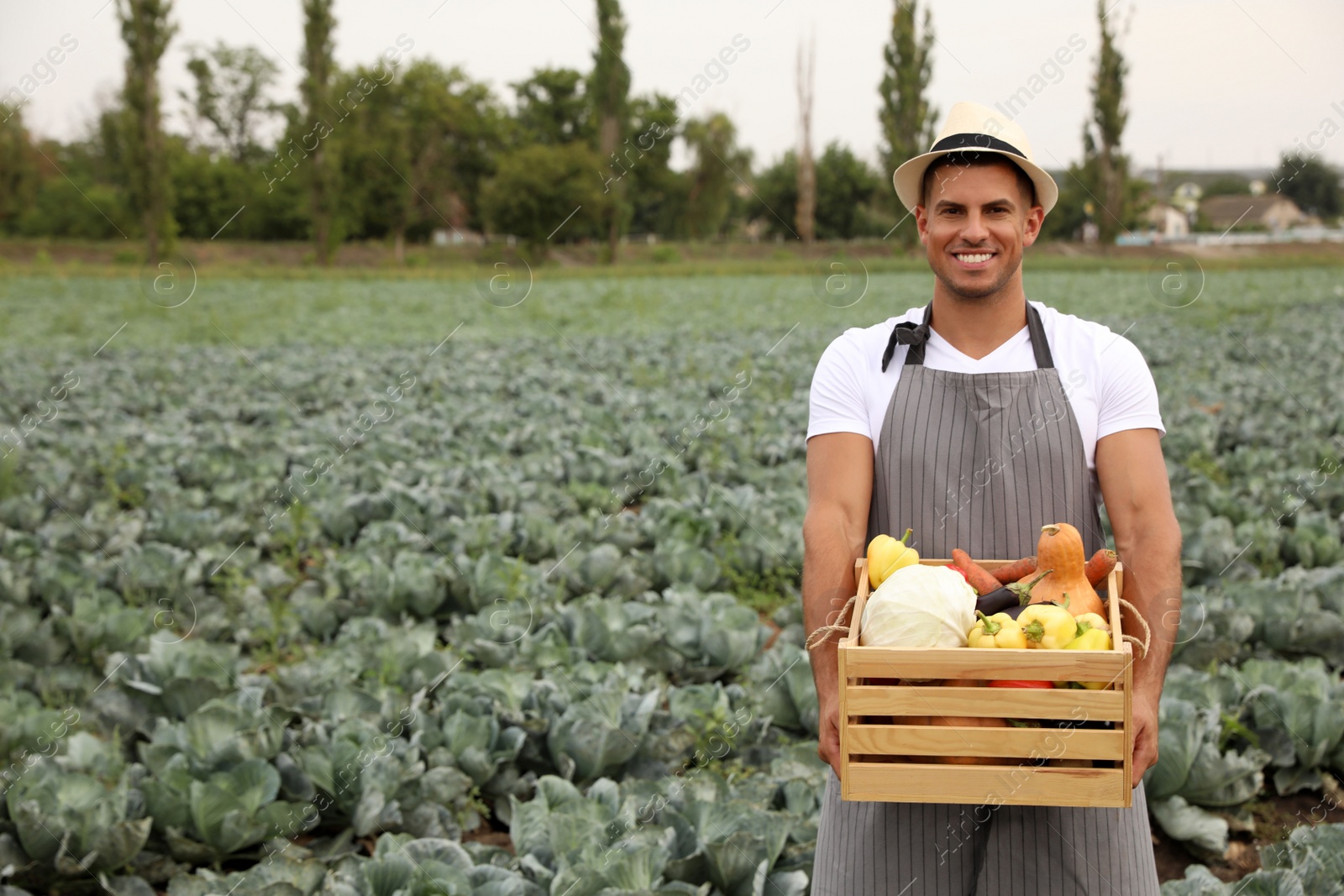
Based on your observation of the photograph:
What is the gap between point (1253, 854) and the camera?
3527mm

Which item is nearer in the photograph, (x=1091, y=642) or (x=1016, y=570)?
(x=1091, y=642)

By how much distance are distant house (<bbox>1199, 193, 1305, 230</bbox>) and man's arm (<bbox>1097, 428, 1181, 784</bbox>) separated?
84.8 meters

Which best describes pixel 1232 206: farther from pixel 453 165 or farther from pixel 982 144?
pixel 982 144

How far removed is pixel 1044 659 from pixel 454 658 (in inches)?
131

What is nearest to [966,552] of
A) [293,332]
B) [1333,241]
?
[293,332]

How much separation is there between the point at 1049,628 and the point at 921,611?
7.8 inches

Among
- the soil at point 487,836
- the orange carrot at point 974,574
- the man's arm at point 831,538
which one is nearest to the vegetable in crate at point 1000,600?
the orange carrot at point 974,574

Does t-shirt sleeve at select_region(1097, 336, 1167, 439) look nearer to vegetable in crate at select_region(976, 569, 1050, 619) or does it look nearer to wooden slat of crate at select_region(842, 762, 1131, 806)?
vegetable in crate at select_region(976, 569, 1050, 619)

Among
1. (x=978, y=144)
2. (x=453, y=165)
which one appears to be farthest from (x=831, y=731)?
(x=453, y=165)

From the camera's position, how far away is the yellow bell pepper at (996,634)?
5.51ft

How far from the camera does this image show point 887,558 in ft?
6.06

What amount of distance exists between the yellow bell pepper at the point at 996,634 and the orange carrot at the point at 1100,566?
23 cm

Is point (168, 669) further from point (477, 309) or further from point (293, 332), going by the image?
point (477, 309)

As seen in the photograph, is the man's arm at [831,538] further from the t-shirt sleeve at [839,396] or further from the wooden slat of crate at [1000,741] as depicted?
the wooden slat of crate at [1000,741]
